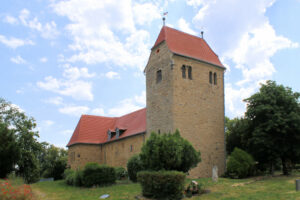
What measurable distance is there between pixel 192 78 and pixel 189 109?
10.5 feet

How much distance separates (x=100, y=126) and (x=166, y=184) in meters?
29.6

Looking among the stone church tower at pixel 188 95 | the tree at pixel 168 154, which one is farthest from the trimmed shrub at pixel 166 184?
the stone church tower at pixel 188 95

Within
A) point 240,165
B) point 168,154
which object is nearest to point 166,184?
point 168,154

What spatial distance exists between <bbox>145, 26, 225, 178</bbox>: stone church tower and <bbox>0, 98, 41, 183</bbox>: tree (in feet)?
51.0

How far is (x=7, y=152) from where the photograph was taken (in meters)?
24.7

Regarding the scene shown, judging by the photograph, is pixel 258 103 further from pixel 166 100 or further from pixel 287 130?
pixel 166 100

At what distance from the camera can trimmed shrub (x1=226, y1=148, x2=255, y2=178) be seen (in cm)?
2484

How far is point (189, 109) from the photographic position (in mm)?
27234

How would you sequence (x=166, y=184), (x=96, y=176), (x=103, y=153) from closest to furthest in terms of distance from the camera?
(x=166, y=184) < (x=96, y=176) < (x=103, y=153)

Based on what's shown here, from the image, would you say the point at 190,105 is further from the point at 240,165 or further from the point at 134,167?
the point at 134,167

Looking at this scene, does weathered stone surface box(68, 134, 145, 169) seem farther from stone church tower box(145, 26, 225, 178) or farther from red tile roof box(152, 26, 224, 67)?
red tile roof box(152, 26, 224, 67)

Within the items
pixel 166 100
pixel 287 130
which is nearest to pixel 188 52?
pixel 166 100

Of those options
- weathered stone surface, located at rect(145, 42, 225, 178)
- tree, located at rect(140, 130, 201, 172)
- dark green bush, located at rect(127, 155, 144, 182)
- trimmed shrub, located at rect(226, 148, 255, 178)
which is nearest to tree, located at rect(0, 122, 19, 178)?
dark green bush, located at rect(127, 155, 144, 182)

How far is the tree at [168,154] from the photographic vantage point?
53.4 feet
